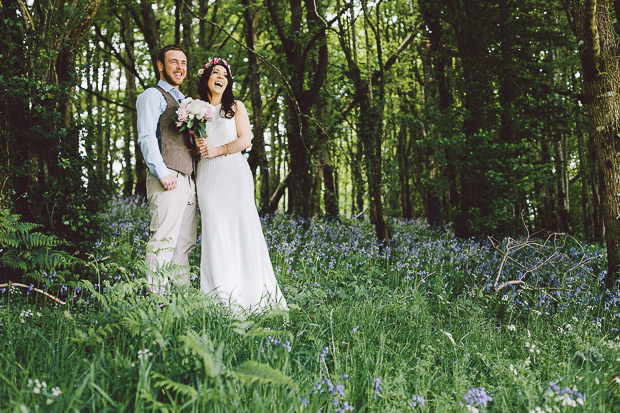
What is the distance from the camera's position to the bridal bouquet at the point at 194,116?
381cm

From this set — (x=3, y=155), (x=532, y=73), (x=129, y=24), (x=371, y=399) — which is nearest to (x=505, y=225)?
(x=532, y=73)

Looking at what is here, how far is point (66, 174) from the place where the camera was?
15.2 feet

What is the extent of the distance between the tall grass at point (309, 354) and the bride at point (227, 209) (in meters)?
0.56

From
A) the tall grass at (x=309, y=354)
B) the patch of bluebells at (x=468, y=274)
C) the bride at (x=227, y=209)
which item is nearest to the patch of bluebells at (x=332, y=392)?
the tall grass at (x=309, y=354)

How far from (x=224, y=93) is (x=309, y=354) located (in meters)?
2.78

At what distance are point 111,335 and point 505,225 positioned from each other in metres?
8.07

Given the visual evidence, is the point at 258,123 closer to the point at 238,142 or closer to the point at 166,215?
the point at 238,142

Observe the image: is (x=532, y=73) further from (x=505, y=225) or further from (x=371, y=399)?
(x=371, y=399)

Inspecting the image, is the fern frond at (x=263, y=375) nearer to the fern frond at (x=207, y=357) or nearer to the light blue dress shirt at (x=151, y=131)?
the fern frond at (x=207, y=357)

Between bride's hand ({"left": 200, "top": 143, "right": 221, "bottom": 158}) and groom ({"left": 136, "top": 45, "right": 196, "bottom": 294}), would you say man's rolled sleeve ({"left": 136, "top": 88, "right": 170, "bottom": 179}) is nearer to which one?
groom ({"left": 136, "top": 45, "right": 196, "bottom": 294})

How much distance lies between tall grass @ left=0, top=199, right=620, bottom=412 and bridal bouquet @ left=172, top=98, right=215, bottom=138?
1220 mm

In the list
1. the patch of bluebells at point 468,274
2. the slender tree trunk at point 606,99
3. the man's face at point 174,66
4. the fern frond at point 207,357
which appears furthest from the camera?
the slender tree trunk at point 606,99

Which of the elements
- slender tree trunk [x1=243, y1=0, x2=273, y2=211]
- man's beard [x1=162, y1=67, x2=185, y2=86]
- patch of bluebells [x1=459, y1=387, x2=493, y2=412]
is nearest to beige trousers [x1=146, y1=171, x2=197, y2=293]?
man's beard [x1=162, y1=67, x2=185, y2=86]

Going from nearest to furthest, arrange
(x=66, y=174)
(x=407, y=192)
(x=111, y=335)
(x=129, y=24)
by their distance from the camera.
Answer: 1. (x=111, y=335)
2. (x=66, y=174)
3. (x=129, y=24)
4. (x=407, y=192)
